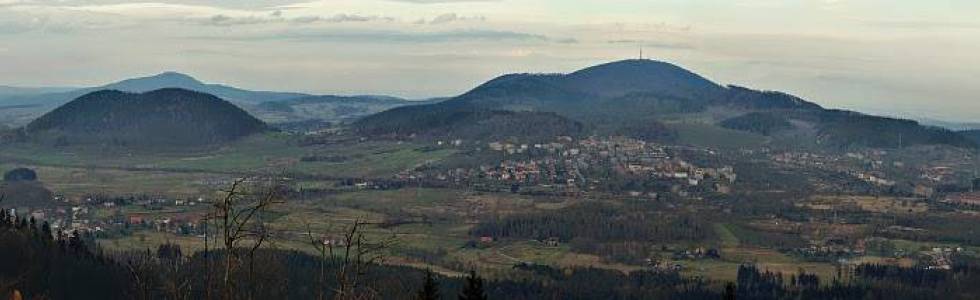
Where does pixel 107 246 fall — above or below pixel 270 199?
below

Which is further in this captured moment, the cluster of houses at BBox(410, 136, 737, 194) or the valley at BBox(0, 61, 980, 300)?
the cluster of houses at BBox(410, 136, 737, 194)

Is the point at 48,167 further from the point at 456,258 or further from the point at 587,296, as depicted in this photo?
the point at 587,296

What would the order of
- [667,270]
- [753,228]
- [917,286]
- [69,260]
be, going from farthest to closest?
1. [753,228]
2. [667,270]
3. [917,286]
4. [69,260]

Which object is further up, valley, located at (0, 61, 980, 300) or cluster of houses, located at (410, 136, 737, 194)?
cluster of houses, located at (410, 136, 737, 194)

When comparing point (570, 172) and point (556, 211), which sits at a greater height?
point (570, 172)

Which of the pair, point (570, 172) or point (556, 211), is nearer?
point (556, 211)

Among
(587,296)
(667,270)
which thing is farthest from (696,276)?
(587,296)

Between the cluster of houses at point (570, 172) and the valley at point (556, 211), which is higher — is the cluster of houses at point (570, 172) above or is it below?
above

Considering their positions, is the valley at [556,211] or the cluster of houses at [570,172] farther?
the cluster of houses at [570,172]

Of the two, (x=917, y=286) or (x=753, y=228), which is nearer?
(x=917, y=286)

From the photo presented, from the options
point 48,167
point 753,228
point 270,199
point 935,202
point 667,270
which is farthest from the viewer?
point 48,167
